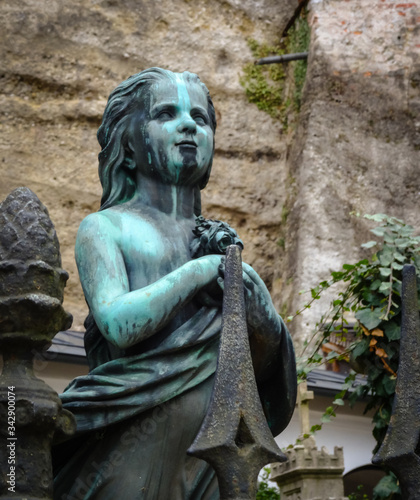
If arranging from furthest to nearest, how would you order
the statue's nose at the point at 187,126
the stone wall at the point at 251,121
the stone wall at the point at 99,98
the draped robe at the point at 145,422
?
the stone wall at the point at 99,98 → the stone wall at the point at 251,121 → the statue's nose at the point at 187,126 → the draped robe at the point at 145,422

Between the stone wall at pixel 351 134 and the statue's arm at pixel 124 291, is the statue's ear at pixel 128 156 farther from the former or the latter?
the stone wall at pixel 351 134

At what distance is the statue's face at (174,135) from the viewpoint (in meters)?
3.21

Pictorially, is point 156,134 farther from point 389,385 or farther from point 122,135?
point 389,385

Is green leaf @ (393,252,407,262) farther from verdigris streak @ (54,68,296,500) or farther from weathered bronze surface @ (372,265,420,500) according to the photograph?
weathered bronze surface @ (372,265,420,500)

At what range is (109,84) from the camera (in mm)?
13664

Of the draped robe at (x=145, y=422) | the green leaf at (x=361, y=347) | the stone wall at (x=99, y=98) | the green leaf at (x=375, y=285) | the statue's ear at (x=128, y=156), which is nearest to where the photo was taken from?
the draped robe at (x=145, y=422)

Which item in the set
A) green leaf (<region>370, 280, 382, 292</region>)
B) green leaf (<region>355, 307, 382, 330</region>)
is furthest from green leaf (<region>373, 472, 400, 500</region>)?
green leaf (<region>370, 280, 382, 292</region>)

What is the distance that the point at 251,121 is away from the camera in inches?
551

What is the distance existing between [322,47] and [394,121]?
117 centimetres

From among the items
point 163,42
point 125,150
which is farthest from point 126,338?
point 163,42

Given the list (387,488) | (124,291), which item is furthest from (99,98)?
(124,291)

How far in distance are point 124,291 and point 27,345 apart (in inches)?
14.7

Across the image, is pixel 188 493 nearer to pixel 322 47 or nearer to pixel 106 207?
pixel 106 207

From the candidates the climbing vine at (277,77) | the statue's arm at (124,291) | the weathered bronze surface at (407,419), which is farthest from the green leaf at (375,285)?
the climbing vine at (277,77)
